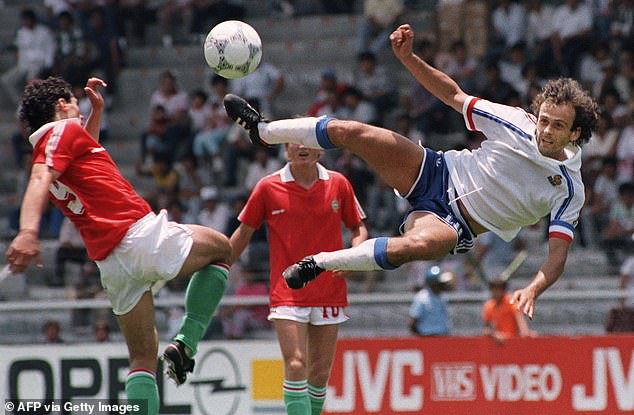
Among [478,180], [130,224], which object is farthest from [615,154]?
[130,224]

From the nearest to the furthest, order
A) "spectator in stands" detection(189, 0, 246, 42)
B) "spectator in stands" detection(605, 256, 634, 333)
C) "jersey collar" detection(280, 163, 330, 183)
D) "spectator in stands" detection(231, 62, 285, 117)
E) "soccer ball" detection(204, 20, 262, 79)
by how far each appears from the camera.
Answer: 1. "soccer ball" detection(204, 20, 262, 79)
2. "jersey collar" detection(280, 163, 330, 183)
3. "spectator in stands" detection(605, 256, 634, 333)
4. "spectator in stands" detection(231, 62, 285, 117)
5. "spectator in stands" detection(189, 0, 246, 42)

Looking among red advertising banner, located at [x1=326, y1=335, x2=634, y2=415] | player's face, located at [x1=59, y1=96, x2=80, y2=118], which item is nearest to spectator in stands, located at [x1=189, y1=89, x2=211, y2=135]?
red advertising banner, located at [x1=326, y1=335, x2=634, y2=415]

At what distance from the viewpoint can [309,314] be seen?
33.2 ft

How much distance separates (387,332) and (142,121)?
7.43 metres

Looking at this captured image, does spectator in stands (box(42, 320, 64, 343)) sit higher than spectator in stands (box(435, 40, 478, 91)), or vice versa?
spectator in stands (box(435, 40, 478, 91))

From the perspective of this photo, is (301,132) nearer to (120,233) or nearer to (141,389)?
(120,233)

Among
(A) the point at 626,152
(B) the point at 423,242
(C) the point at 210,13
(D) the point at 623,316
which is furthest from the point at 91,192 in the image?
(C) the point at 210,13

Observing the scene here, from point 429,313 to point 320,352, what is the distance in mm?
3588

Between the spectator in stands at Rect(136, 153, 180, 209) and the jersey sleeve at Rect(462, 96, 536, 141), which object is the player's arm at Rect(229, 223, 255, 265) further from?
the spectator in stands at Rect(136, 153, 180, 209)

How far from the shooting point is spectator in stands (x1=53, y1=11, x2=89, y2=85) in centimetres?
1967

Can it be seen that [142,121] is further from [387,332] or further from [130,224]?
[130,224]

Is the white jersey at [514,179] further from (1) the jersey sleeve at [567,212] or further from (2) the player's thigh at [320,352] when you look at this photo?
(2) the player's thigh at [320,352]

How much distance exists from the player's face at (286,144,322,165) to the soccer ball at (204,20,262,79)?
3.48 ft

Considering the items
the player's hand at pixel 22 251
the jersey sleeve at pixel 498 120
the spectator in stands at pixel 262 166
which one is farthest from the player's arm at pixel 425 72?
the spectator in stands at pixel 262 166
